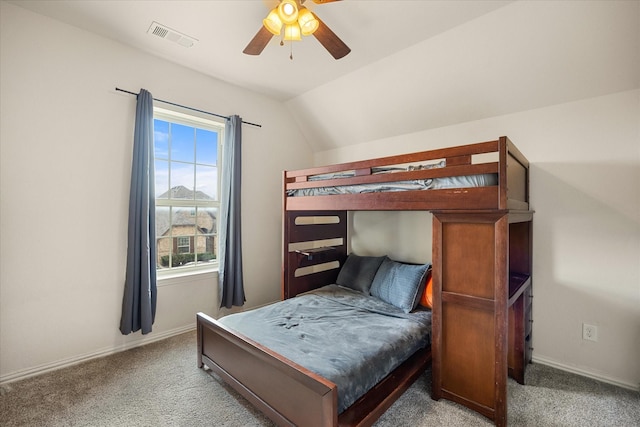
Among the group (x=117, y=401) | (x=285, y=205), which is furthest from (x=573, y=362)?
(x=117, y=401)

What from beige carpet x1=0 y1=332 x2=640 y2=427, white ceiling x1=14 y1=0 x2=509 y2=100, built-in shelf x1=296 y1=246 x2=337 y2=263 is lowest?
beige carpet x1=0 y1=332 x2=640 y2=427

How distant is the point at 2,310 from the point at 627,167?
4.52 metres

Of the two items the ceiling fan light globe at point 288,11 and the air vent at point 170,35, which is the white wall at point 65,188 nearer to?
the air vent at point 170,35

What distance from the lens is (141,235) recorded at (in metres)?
2.53

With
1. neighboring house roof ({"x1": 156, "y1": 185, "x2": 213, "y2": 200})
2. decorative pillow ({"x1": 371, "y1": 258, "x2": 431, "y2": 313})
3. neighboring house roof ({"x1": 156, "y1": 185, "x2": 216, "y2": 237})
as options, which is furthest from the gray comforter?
neighboring house roof ({"x1": 156, "y1": 185, "x2": 213, "y2": 200})

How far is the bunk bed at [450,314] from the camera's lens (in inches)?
61.4

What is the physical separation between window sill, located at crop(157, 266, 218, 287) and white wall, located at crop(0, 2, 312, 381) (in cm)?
2

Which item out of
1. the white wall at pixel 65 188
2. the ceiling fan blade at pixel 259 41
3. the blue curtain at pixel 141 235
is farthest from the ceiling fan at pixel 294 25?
the white wall at pixel 65 188

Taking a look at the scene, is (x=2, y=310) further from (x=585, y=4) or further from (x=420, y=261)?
(x=585, y=4)

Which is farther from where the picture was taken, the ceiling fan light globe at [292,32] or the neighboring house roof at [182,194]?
the neighboring house roof at [182,194]

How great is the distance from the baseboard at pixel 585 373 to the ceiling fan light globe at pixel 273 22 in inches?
126

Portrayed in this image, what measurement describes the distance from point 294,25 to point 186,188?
78.7 inches

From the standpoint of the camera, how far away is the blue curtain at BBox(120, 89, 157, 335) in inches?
98.0

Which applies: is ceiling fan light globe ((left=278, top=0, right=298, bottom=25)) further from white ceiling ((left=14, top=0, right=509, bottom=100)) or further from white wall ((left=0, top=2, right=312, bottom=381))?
white wall ((left=0, top=2, right=312, bottom=381))
